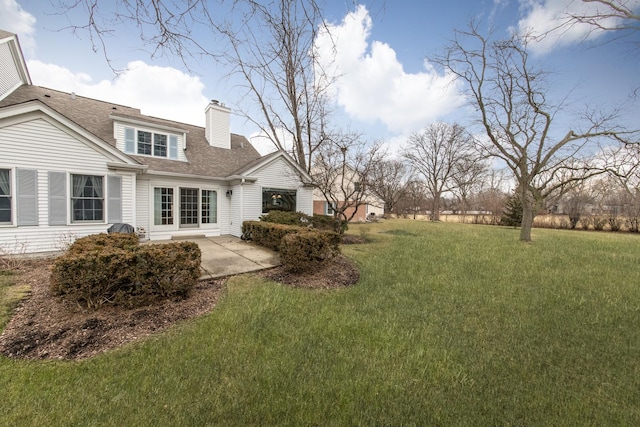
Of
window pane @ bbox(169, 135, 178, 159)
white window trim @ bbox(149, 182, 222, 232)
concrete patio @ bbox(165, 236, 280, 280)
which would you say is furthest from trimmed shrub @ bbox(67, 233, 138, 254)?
window pane @ bbox(169, 135, 178, 159)

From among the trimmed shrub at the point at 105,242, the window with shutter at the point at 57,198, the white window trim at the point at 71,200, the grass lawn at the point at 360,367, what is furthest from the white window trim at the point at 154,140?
the grass lawn at the point at 360,367

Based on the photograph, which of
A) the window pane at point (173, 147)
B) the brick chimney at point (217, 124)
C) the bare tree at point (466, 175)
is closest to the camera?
the window pane at point (173, 147)

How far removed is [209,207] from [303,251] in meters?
7.96

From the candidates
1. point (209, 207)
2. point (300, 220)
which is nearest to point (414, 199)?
point (300, 220)

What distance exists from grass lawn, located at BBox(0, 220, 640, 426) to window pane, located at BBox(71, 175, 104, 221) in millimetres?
7181

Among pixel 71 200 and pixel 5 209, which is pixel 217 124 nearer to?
pixel 71 200

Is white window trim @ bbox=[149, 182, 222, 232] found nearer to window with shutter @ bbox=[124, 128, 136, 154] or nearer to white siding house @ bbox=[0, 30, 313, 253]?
white siding house @ bbox=[0, 30, 313, 253]

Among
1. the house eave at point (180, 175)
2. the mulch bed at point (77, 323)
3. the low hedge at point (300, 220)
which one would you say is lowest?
the mulch bed at point (77, 323)

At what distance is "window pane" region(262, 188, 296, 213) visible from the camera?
12891 mm

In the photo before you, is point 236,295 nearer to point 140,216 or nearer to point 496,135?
point 140,216

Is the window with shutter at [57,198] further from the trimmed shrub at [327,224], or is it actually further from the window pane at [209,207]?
the trimmed shrub at [327,224]

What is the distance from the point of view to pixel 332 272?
648 cm

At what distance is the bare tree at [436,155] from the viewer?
116 ft

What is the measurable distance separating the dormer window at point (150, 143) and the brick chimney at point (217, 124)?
291 cm
